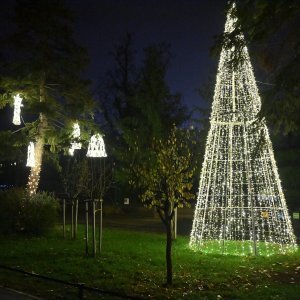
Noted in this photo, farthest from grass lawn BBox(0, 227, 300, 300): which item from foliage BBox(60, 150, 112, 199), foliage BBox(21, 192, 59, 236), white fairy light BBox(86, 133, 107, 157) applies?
foliage BBox(60, 150, 112, 199)

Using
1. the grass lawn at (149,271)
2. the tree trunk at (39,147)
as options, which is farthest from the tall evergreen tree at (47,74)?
the grass lawn at (149,271)

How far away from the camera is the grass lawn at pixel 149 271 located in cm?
910

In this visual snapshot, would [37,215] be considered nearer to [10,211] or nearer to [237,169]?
[10,211]

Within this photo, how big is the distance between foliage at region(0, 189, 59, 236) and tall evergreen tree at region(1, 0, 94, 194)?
2146mm

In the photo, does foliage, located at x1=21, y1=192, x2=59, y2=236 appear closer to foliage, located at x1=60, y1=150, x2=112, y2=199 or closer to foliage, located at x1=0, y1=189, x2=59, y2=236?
foliage, located at x1=0, y1=189, x2=59, y2=236

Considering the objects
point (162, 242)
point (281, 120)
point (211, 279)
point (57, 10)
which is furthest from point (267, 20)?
point (57, 10)

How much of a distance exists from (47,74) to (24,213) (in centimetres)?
624

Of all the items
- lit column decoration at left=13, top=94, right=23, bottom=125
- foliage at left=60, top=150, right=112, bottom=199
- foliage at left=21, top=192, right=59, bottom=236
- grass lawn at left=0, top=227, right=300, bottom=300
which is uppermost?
lit column decoration at left=13, top=94, right=23, bottom=125

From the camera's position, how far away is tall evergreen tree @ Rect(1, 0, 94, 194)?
20000mm

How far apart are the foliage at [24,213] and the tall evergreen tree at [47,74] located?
215 centimetres

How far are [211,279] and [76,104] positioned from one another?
12.7m

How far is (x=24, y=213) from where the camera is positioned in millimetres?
18266

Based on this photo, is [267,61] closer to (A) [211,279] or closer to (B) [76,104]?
(A) [211,279]

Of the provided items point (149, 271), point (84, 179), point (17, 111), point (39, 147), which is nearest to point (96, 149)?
point (17, 111)
